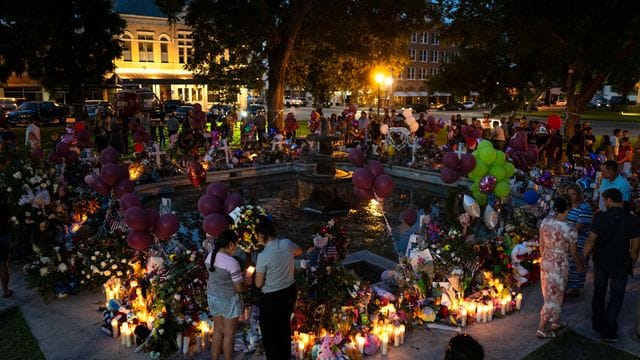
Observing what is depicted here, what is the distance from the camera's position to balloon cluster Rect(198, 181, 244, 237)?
6301 millimetres

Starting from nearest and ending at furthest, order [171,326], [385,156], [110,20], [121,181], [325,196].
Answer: [171,326]
[121,181]
[325,196]
[385,156]
[110,20]

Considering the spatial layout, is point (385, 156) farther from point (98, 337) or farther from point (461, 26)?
point (98, 337)

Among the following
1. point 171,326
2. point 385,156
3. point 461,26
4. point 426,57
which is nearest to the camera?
point 171,326

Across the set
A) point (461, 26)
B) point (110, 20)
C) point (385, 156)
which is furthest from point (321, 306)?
point (110, 20)

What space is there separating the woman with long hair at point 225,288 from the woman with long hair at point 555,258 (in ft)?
12.2

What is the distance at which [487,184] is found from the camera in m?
8.32

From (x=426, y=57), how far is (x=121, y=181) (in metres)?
85.3

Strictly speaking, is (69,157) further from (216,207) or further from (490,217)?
(490,217)

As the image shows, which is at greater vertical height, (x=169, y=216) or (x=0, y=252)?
(x=169, y=216)

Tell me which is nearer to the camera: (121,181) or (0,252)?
(0,252)

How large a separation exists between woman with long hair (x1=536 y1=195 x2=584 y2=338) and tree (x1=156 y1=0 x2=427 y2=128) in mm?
18054

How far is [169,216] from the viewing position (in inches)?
269

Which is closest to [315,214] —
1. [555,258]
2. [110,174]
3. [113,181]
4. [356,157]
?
[356,157]

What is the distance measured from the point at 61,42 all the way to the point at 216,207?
28319 millimetres
